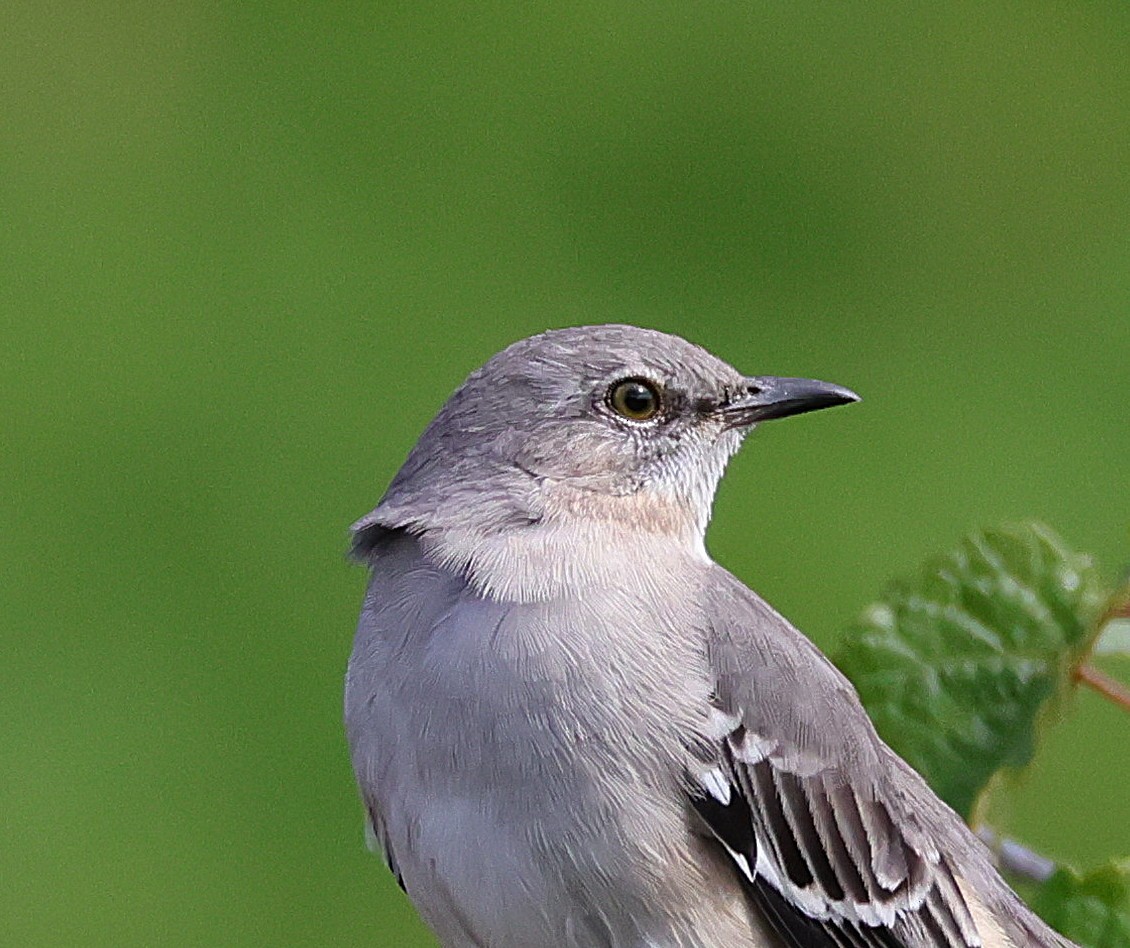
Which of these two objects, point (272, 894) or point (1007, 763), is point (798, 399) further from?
point (272, 894)

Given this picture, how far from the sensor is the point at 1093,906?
10.9 ft

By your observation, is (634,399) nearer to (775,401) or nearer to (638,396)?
(638,396)

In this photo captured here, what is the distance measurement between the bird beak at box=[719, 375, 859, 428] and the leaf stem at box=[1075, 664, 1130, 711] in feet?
2.76

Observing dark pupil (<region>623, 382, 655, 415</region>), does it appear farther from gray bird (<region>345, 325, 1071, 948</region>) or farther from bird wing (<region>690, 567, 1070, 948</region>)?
bird wing (<region>690, 567, 1070, 948</region>)

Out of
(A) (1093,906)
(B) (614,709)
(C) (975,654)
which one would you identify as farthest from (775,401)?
(A) (1093,906)

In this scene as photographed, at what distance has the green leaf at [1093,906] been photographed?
3324 millimetres

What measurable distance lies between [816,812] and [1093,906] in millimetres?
612

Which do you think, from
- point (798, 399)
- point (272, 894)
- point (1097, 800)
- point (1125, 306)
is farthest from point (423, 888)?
point (1125, 306)

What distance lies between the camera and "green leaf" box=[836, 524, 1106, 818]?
3529 millimetres

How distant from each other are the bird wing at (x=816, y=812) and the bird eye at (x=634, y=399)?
1.25ft

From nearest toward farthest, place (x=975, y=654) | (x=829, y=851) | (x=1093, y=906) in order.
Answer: (x=1093, y=906)
(x=975, y=654)
(x=829, y=851)

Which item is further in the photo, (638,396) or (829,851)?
(638,396)

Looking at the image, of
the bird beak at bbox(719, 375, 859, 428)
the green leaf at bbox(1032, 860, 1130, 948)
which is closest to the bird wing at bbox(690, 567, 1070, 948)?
the bird beak at bbox(719, 375, 859, 428)

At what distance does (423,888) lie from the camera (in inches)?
141
